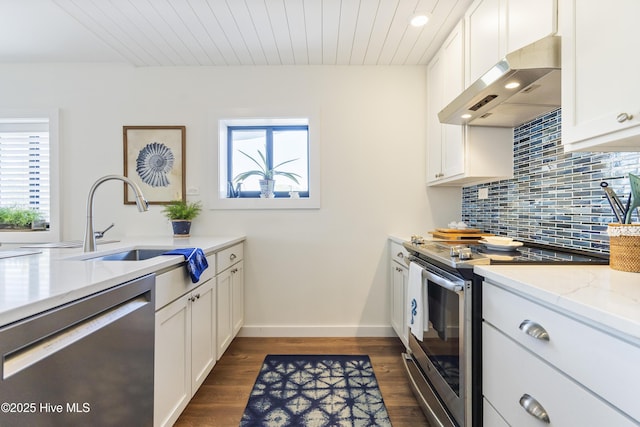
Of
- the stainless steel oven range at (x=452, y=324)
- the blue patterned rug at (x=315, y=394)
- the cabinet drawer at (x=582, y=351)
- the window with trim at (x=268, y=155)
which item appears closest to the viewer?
the cabinet drawer at (x=582, y=351)

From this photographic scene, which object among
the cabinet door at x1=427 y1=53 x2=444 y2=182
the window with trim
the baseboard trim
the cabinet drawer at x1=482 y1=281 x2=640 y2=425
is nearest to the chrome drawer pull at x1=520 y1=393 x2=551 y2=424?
the cabinet drawer at x1=482 y1=281 x2=640 y2=425

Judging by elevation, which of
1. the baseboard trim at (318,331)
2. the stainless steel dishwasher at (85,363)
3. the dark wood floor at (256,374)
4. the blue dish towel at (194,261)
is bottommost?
the dark wood floor at (256,374)

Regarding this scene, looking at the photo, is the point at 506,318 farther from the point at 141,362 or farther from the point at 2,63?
the point at 2,63

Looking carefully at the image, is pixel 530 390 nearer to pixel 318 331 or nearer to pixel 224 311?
pixel 224 311

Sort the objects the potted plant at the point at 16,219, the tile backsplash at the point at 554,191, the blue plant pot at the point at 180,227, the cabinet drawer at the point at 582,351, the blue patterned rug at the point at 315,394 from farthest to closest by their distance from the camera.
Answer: the potted plant at the point at 16,219 < the blue plant pot at the point at 180,227 < the blue patterned rug at the point at 315,394 < the tile backsplash at the point at 554,191 < the cabinet drawer at the point at 582,351

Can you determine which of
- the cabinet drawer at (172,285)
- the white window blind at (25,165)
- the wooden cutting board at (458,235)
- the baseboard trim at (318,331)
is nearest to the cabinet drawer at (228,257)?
the cabinet drawer at (172,285)

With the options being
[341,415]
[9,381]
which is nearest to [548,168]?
[341,415]

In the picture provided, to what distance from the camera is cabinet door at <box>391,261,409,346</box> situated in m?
2.07

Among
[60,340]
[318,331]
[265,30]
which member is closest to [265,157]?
[265,30]

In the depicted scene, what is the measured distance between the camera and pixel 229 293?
220 cm

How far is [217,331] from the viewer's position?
6.36 ft

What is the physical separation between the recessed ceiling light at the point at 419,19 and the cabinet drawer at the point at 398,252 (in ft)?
5.02

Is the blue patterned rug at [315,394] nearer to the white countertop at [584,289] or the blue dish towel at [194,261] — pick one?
the blue dish towel at [194,261]

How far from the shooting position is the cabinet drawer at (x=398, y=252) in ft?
6.99
